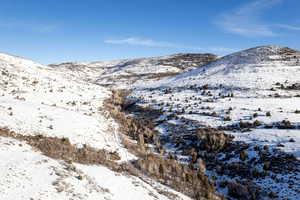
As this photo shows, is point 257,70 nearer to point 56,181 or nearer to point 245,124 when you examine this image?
point 245,124

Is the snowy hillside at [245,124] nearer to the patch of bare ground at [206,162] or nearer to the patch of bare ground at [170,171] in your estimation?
the patch of bare ground at [206,162]

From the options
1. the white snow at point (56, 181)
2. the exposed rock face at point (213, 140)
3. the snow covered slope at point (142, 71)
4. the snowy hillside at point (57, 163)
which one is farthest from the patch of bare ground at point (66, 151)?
the snow covered slope at point (142, 71)

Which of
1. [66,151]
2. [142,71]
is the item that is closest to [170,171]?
[66,151]

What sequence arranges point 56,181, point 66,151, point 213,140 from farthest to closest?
point 213,140, point 66,151, point 56,181

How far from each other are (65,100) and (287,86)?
3542cm

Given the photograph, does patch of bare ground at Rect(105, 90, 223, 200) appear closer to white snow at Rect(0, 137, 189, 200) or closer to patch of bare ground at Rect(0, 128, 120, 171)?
white snow at Rect(0, 137, 189, 200)

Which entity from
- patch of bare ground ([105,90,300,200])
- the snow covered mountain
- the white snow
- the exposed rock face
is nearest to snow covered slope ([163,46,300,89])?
the snow covered mountain

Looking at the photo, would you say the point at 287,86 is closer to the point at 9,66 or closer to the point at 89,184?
the point at 89,184

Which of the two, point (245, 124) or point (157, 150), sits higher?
point (245, 124)

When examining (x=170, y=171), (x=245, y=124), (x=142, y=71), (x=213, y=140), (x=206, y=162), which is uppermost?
(x=142, y=71)

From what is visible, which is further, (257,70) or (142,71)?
(142,71)

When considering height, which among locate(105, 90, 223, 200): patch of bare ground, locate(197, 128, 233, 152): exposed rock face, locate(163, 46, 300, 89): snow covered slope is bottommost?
locate(105, 90, 223, 200): patch of bare ground

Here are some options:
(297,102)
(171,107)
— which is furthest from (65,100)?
(297,102)

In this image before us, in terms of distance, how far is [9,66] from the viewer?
4653 centimetres
